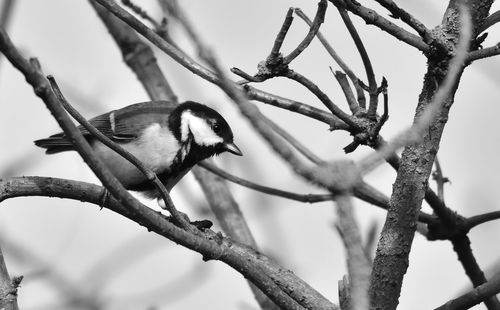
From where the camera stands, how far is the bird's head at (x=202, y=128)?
486cm

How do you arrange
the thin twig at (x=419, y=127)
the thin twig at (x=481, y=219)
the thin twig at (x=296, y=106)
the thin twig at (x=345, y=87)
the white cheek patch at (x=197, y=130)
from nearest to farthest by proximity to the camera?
the thin twig at (x=419, y=127), the thin twig at (x=296, y=106), the thin twig at (x=345, y=87), the thin twig at (x=481, y=219), the white cheek patch at (x=197, y=130)

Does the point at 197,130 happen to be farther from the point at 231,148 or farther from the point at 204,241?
the point at 204,241

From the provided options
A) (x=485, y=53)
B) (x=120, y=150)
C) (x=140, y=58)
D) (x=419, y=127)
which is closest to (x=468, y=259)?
(x=485, y=53)

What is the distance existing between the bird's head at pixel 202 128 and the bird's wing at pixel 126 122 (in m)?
0.08

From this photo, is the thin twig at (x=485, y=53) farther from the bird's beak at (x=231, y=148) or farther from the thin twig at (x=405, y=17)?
the bird's beak at (x=231, y=148)

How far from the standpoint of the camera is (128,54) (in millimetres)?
5273

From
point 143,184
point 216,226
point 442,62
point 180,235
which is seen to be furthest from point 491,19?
point 143,184

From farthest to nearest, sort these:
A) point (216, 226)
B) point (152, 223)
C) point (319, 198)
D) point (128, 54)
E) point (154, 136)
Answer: point (128, 54), point (154, 136), point (216, 226), point (319, 198), point (152, 223)

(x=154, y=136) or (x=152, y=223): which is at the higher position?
(x=154, y=136)

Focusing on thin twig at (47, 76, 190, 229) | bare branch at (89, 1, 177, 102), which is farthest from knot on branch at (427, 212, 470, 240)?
bare branch at (89, 1, 177, 102)

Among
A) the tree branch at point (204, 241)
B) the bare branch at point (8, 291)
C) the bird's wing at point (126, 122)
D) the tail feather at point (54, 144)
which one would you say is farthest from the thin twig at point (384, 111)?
the tail feather at point (54, 144)

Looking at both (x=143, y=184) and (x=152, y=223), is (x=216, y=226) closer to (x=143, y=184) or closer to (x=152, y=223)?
(x=143, y=184)

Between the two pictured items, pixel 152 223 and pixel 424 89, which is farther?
pixel 424 89

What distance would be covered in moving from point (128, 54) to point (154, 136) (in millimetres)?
760
